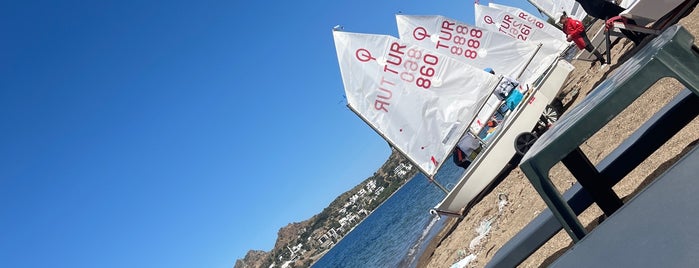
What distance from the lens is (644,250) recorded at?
1856mm

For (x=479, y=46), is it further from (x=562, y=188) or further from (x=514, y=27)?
(x=562, y=188)

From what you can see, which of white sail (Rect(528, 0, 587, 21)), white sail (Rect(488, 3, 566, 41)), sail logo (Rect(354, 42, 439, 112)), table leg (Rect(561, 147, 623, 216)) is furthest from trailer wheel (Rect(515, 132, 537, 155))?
white sail (Rect(528, 0, 587, 21))

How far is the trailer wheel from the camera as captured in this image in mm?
12328

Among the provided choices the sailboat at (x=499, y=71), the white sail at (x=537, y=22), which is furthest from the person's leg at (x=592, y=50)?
the white sail at (x=537, y=22)

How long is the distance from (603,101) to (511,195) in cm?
886

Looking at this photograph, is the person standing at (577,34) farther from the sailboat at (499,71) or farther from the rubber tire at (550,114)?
the rubber tire at (550,114)

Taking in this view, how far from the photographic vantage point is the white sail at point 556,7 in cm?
2327

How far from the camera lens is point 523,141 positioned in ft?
40.7

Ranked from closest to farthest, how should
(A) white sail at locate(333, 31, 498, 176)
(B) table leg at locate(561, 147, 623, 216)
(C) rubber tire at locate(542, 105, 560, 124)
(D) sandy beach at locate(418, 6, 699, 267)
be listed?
(B) table leg at locate(561, 147, 623, 216), (D) sandy beach at locate(418, 6, 699, 267), (A) white sail at locate(333, 31, 498, 176), (C) rubber tire at locate(542, 105, 560, 124)

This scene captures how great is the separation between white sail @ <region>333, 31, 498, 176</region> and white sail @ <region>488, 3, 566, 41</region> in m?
6.30

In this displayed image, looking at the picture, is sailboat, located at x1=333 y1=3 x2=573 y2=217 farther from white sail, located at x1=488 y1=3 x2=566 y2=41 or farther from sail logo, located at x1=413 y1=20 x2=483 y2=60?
white sail, located at x1=488 y1=3 x2=566 y2=41

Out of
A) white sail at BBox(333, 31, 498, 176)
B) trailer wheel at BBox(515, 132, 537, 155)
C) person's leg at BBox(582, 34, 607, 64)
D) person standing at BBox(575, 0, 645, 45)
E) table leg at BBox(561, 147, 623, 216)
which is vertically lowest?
table leg at BBox(561, 147, 623, 216)

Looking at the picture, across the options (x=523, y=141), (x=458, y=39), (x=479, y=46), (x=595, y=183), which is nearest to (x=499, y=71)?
(x=479, y=46)

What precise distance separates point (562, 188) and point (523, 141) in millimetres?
4762
